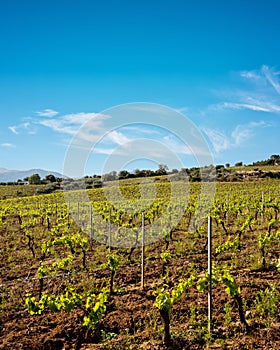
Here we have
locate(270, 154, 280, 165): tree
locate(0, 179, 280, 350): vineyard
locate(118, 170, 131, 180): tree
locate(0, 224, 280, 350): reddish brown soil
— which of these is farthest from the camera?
locate(270, 154, 280, 165): tree

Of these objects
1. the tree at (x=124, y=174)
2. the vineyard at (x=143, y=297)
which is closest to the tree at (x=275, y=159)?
the tree at (x=124, y=174)

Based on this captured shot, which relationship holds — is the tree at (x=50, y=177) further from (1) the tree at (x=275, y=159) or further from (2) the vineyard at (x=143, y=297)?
(2) the vineyard at (x=143, y=297)

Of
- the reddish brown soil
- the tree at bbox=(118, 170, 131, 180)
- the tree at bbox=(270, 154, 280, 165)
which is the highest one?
the tree at bbox=(270, 154, 280, 165)

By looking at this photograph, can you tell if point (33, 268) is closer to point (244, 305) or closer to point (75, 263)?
point (75, 263)

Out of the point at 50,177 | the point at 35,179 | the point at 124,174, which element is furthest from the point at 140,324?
the point at 50,177

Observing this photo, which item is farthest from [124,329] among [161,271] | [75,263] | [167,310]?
[75,263]

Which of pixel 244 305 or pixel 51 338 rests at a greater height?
pixel 244 305

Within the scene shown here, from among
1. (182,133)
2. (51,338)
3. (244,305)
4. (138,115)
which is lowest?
(51,338)

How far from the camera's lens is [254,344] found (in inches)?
196

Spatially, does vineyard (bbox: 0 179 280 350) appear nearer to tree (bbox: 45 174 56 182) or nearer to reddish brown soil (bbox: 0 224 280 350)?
reddish brown soil (bbox: 0 224 280 350)

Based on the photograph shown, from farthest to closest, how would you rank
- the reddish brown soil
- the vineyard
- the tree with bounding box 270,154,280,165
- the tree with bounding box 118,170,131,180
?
the tree with bounding box 270,154,280,165 < the tree with bounding box 118,170,131,180 < the vineyard < the reddish brown soil

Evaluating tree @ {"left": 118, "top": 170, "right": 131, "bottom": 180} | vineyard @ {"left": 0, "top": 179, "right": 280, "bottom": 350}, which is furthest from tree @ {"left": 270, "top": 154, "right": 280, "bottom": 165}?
vineyard @ {"left": 0, "top": 179, "right": 280, "bottom": 350}

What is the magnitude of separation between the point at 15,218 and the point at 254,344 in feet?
67.9

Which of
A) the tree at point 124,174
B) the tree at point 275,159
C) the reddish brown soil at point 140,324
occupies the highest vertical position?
the tree at point 275,159
